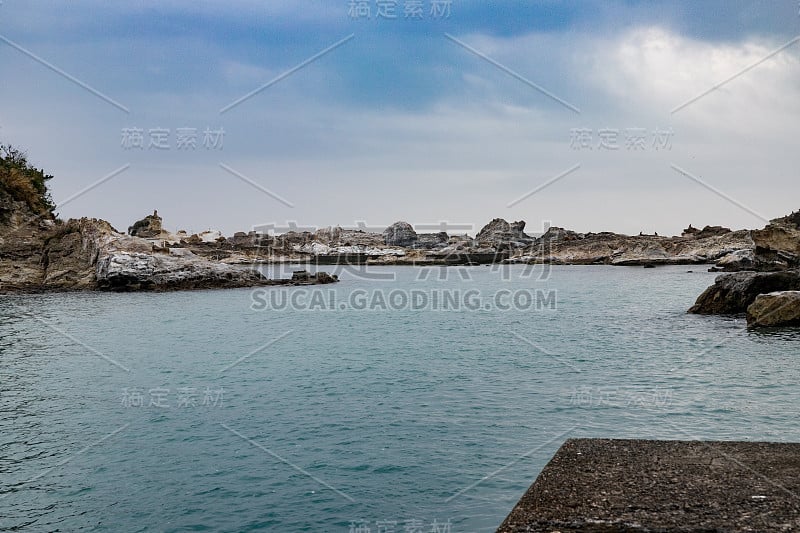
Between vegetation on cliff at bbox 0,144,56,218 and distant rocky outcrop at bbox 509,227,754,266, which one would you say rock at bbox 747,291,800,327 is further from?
distant rocky outcrop at bbox 509,227,754,266

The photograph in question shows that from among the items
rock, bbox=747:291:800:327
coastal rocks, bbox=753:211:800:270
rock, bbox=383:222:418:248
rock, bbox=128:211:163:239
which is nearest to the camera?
rock, bbox=747:291:800:327

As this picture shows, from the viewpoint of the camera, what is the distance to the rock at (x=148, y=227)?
10088 cm

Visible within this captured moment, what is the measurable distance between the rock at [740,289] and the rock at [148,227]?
8618 centimetres

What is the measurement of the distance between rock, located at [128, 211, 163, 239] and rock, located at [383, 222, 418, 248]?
8568cm

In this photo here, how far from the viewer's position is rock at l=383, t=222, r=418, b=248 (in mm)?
183375

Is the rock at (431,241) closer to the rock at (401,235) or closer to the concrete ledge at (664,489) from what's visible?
the rock at (401,235)

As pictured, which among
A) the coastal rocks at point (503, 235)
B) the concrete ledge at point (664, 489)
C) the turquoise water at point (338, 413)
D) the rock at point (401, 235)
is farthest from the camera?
the rock at point (401, 235)

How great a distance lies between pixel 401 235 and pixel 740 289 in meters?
153

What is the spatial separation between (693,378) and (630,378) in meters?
1.74

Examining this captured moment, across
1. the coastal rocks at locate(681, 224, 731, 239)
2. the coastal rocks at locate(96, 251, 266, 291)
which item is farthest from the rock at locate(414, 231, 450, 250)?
the coastal rocks at locate(96, 251, 266, 291)

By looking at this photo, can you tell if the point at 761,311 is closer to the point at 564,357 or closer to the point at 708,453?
the point at 564,357

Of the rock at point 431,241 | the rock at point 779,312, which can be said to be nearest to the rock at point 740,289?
the rock at point 779,312

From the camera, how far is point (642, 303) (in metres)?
42.8

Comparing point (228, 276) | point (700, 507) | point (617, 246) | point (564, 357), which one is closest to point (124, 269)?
point (228, 276)
